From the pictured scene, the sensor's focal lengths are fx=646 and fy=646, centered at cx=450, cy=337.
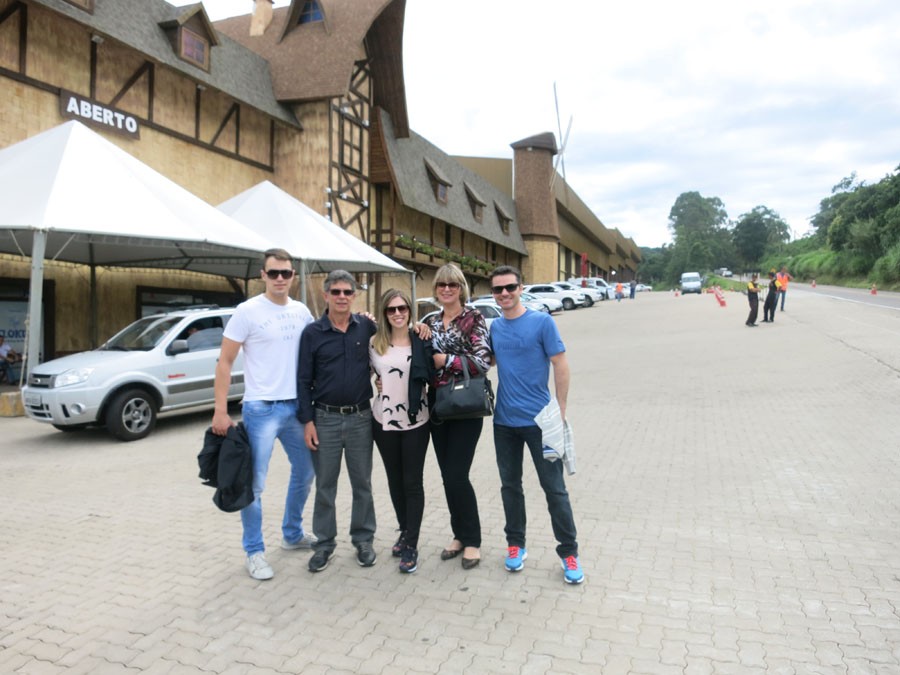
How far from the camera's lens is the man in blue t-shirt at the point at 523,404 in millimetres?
3924

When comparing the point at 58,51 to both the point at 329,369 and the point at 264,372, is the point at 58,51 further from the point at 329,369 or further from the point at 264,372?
the point at 329,369

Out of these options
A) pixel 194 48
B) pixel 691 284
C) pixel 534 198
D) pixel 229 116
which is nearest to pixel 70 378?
pixel 194 48

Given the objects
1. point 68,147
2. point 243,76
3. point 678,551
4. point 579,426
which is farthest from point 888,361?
point 243,76

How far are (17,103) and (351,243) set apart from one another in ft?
25.6

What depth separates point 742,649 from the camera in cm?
312

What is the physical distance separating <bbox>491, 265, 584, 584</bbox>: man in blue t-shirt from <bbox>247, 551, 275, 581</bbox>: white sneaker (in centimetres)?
150

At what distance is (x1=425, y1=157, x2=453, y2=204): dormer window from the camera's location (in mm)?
29969

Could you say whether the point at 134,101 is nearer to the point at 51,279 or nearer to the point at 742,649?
the point at 51,279

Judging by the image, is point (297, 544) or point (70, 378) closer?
point (297, 544)

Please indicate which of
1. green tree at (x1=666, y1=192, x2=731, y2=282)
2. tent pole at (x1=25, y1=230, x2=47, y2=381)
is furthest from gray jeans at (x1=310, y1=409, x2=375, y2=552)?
green tree at (x1=666, y1=192, x2=731, y2=282)

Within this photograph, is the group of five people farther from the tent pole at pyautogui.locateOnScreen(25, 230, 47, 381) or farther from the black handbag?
the tent pole at pyautogui.locateOnScreen(25, 230, 47, 381)

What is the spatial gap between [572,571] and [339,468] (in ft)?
5.14

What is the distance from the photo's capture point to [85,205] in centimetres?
1062

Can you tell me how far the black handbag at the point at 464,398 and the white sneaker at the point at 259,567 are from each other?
1448mm
